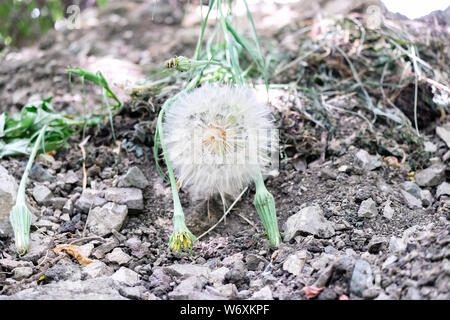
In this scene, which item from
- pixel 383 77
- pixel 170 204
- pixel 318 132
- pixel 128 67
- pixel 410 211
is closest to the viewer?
pixel 410 211

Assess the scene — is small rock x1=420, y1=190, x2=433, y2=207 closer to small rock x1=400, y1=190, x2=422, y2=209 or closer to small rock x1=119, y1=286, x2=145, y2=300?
A: small rock x1=400, y1=190, x2=422, y2=209

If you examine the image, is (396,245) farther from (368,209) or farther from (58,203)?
(58,203)

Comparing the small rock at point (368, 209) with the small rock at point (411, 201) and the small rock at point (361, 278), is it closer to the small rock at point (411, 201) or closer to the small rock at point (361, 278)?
the small rock at point (411, 201)

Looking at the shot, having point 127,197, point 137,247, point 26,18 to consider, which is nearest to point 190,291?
point 137,247

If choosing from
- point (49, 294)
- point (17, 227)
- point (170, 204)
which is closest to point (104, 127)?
point (170, 204)

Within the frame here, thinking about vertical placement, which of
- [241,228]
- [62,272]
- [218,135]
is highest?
[218,135]

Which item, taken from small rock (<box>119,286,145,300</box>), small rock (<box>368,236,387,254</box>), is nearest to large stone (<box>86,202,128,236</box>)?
small rock (<box>119,286,145,300</box>)

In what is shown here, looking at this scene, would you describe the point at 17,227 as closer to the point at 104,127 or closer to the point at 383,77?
the point at 104,127
